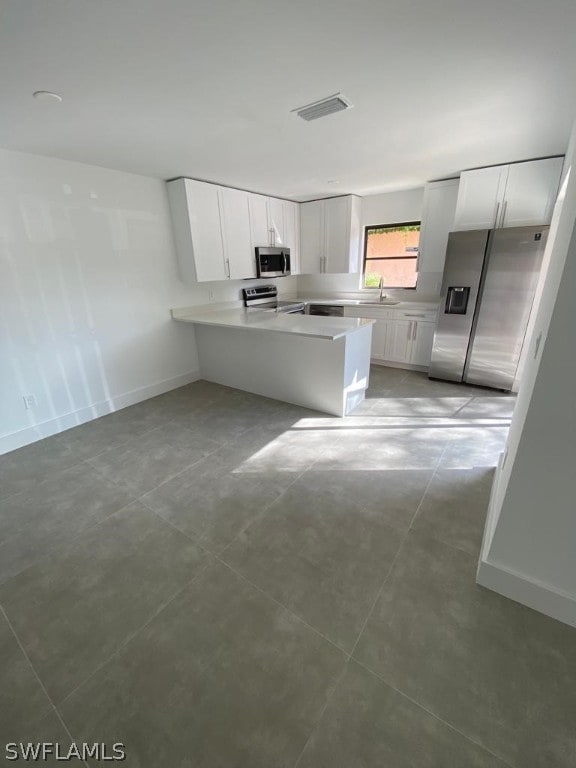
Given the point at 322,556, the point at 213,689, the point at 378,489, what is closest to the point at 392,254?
the point at 378,489

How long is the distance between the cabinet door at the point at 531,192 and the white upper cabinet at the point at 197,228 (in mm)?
3224

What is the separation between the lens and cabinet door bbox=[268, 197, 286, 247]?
4641 mm

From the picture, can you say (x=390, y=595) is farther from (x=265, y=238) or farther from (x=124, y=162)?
(x=265, y=238)

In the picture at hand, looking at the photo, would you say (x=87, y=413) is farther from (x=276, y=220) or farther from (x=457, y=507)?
(x=276, y=220)

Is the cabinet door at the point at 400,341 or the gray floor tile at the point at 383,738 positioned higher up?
the cabinet door at the point at 400,341

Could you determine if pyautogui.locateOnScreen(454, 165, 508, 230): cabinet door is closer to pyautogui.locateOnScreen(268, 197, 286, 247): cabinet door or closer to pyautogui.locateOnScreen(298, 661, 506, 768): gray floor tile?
pyautogui.locateOnScreen(268, 197, 286, 247): cabinet door

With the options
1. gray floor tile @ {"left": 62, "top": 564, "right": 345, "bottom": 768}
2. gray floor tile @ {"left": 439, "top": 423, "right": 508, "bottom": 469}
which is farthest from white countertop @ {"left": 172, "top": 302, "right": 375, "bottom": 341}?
gray floor tile @ {"left": 62, "top": 564, "right": 345, "bottom": 768}

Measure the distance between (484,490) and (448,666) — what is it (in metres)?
1.25

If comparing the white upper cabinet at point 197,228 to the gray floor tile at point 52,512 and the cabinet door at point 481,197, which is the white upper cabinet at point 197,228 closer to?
the gray floor tile at point 52,512

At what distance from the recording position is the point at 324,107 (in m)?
1.98

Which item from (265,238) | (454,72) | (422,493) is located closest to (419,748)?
(422,493)

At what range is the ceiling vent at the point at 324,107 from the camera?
1889mm

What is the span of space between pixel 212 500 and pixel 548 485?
1.87 m

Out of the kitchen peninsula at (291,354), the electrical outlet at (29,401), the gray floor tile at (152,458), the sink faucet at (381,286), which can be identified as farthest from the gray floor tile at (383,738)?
the sink faucet at (381,286)
